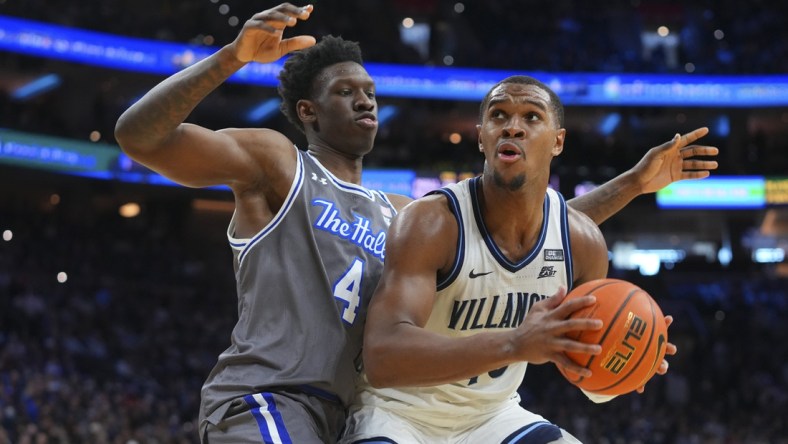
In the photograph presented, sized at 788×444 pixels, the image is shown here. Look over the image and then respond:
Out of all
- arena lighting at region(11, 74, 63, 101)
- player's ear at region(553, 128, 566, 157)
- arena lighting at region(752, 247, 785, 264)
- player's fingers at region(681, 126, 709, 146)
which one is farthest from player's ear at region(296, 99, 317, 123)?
arena lighting at region(752, 247, 785, 264)

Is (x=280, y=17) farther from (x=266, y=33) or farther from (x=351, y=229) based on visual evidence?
Answer: (x=351, y=229)

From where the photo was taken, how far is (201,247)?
24188mm

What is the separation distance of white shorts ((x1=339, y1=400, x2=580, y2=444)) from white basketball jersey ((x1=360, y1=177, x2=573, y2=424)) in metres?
0.04

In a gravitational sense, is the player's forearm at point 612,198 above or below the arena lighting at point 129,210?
above

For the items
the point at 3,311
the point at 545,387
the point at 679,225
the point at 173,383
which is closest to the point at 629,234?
the point at 679,225

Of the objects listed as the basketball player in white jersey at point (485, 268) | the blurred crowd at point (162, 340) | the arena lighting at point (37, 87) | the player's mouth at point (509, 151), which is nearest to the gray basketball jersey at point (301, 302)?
the basketball player in white jersey at point (485, 268)

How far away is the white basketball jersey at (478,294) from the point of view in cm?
355

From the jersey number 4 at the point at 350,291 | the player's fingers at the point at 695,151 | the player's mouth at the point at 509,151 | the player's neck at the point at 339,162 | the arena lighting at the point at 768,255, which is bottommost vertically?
the arena lighting at the point at 768,255

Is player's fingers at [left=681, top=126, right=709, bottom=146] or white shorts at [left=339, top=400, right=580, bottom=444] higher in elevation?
player's fingers at [left=681, top=126, right=709, bottom=146]

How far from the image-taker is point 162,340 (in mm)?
17312

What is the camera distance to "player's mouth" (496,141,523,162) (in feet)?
11.4

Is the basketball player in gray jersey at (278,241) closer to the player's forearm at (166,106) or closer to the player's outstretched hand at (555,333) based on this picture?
the player's forearm at (166,106)

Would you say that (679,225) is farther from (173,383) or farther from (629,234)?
(173,383)

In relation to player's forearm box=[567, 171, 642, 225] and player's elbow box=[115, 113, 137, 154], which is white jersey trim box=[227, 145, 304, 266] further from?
player's forearm box=[567, 171, 642, 225]
